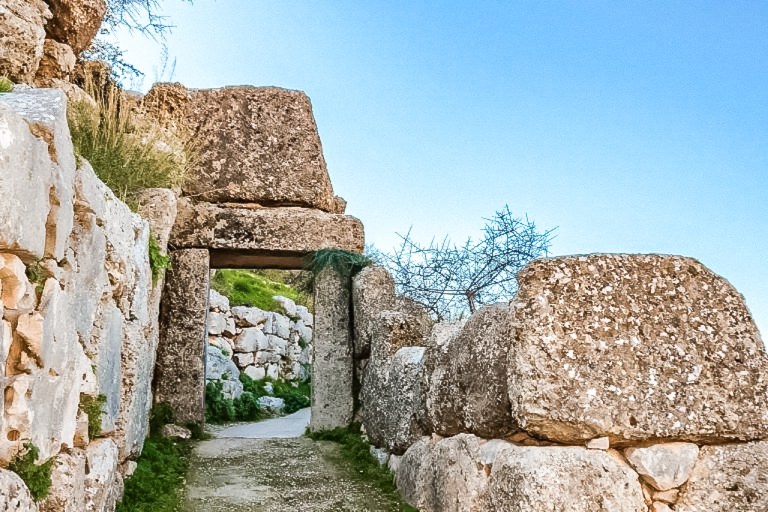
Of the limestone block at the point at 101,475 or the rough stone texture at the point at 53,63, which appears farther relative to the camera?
the rough stone texture at the point at 53,63

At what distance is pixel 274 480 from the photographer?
4.99 metres

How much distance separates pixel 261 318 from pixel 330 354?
6.45 meters

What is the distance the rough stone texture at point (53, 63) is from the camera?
4.92 metres

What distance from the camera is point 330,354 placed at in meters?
6.56

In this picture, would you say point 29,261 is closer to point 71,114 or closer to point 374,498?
point 71,114

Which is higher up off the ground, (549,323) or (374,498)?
(549,323)

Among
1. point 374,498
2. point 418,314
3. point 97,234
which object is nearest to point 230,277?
point 418,314


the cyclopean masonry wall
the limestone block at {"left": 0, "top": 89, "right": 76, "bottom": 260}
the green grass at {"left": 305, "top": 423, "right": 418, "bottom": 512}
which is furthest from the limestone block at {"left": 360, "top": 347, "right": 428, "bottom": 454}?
the limestone block at {"left": 0, "top": 89, "right": 76, "bottom": 260}

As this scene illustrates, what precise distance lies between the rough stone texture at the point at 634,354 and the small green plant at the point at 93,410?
5.70 ft

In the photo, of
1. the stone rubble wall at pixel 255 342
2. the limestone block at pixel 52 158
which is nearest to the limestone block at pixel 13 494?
the limestone block at pixel 52 158

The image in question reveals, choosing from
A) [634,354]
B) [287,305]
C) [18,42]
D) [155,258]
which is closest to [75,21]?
[18,42]

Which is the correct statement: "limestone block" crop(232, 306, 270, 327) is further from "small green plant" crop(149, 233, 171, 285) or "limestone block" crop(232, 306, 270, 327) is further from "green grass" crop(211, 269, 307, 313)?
"small green plant" crop(149, 233, 171, 285)

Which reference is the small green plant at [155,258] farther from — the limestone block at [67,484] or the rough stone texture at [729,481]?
the rough stone texture at [729,481]

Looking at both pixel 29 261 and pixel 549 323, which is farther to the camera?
pixel 549 323
